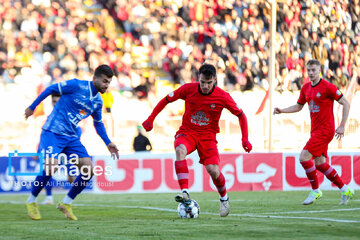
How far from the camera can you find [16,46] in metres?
18.6

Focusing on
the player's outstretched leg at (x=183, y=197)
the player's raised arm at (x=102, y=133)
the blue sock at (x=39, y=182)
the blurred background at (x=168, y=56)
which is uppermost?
the blurred background at (x=168, y=56)

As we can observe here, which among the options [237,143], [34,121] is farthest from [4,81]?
[237,143]

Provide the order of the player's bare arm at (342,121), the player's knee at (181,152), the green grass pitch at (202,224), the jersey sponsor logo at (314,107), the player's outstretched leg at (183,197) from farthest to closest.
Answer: the jersey sponsor logo at (314,107) → the player's bare arm at (342,121) → the player's knee at (181,152) → the player's outstretched leg at (183,197) → the green grass pitch at (202,224)

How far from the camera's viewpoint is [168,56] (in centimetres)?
1961

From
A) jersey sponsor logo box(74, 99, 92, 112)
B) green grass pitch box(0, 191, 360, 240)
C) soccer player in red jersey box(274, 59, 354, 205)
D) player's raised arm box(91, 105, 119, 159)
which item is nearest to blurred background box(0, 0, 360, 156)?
soccer player in red jersey box(274, 59, 354, 205)

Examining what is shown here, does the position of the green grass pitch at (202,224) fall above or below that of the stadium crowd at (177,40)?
below


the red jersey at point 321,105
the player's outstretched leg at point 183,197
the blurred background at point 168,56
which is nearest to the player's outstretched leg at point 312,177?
the red jersey at point 321,105

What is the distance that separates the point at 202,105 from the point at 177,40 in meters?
12.5

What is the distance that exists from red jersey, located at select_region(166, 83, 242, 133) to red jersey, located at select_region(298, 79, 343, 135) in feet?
7.74

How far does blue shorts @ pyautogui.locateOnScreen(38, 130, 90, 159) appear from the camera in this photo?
7809 mm

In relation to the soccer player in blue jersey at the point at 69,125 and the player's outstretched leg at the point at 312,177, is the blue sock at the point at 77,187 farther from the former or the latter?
the player's outstretched leg at the point at 312,177

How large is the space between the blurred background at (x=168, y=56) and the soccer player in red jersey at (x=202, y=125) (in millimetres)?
8697

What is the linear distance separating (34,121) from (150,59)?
483 cm

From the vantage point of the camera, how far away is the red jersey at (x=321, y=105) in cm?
969
